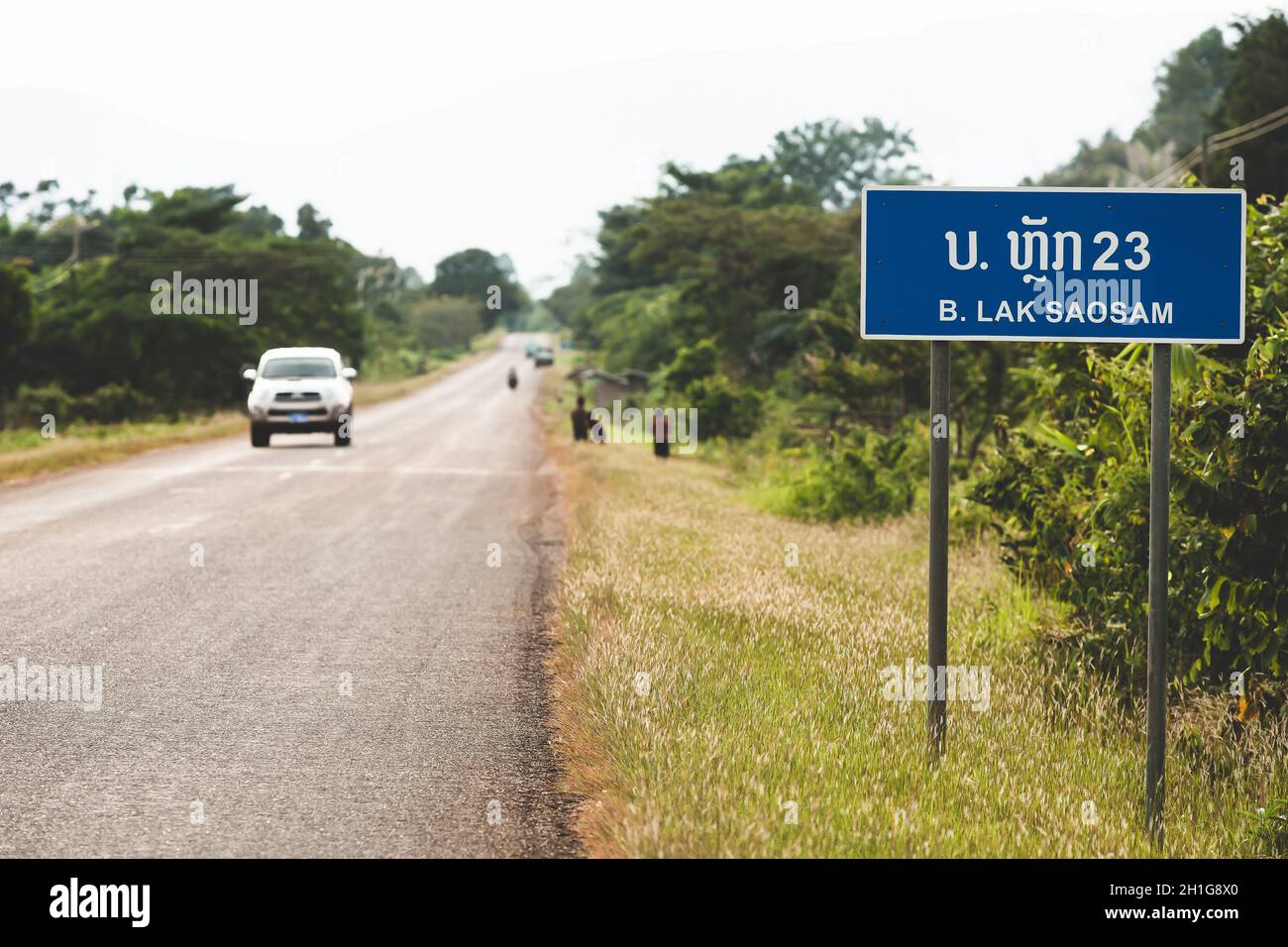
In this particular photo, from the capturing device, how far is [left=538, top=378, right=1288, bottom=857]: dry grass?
507 centimetres

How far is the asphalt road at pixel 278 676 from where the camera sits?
5.27m

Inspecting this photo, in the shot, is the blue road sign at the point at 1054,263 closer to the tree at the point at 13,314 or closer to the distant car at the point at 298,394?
the distant car at the point at 298,394

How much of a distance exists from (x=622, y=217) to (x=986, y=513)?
62.5 metres

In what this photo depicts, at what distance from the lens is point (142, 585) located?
11000 millimetres

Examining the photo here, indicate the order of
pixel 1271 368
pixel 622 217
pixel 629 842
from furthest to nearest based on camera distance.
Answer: pixel 622 217, pixel 1271 368, pixel 629 842

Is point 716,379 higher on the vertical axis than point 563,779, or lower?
higher

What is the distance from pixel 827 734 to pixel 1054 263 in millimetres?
2405

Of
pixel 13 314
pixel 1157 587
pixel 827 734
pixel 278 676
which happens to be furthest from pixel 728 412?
pixel 1157 587

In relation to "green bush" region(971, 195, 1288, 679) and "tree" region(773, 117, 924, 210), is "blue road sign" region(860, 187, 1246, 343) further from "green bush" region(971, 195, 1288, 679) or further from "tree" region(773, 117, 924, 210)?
"tree" region(773, 117, 924, 210)

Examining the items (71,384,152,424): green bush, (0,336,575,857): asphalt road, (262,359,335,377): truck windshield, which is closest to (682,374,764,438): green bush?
(262,359,335,377): truck windshield

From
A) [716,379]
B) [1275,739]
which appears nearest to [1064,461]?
[1275,739]

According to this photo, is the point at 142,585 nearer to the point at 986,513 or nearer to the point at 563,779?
the point at 563,779

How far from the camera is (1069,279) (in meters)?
5.61
